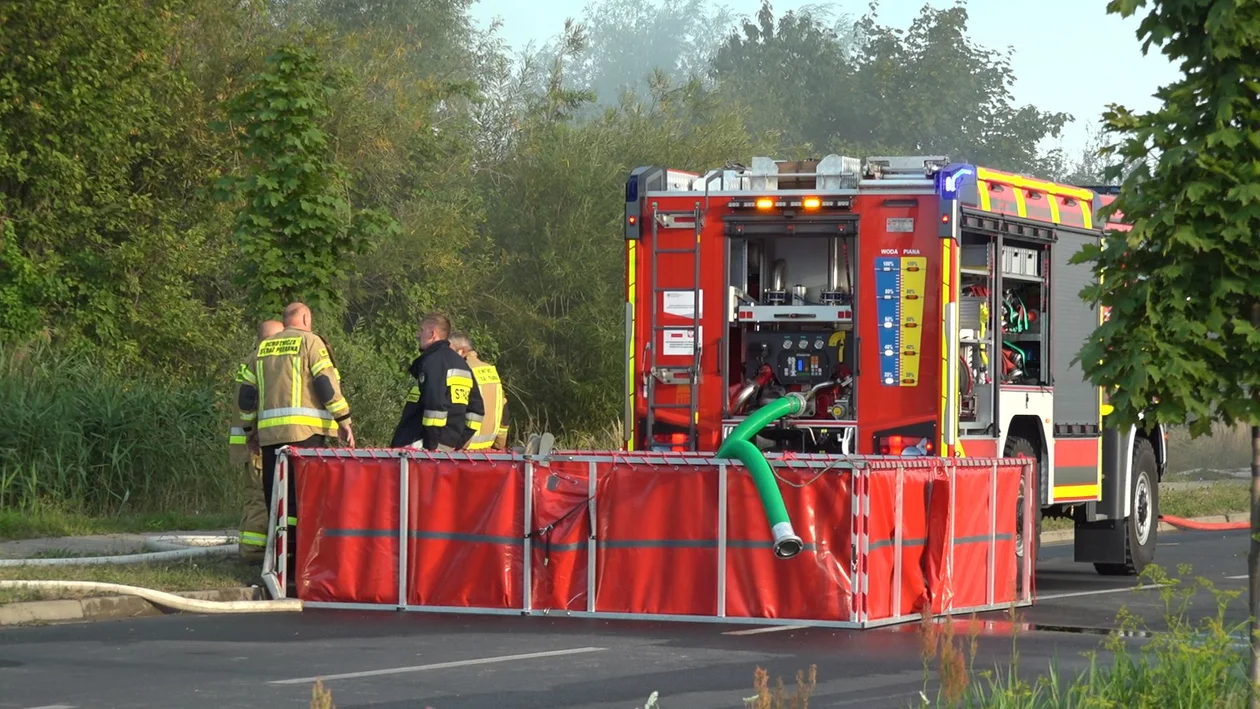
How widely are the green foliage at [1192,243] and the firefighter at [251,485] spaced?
26.0ft

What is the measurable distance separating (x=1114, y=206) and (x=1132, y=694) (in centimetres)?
197

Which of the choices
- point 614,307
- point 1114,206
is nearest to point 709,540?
point 1114,206

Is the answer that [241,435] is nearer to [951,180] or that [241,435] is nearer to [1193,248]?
[951,180]

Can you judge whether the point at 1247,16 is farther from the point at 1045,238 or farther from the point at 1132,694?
the point at 1045,238

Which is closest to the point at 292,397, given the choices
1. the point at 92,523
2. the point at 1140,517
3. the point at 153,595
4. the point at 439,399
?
the point at 439,399

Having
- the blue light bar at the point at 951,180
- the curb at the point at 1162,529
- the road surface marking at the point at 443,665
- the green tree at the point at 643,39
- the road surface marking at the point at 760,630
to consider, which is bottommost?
the road surface marking at the point at 443,665

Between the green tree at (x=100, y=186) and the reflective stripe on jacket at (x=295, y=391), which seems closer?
the reflective stripe on jacket at (x=295, y=391)

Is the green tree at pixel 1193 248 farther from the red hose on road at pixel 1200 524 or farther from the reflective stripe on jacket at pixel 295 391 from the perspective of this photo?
the red hose on road at pixel 1200 524

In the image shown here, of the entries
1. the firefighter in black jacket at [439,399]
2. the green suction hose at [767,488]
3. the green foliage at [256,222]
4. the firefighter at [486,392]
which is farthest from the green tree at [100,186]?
the green suction hose at [767,488]

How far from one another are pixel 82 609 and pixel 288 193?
5.63 m

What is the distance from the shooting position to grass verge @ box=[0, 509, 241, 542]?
17.2m

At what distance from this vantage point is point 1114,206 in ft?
27.2

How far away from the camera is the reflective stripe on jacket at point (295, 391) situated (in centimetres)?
1452

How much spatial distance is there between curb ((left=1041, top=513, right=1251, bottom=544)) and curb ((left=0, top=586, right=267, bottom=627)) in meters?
12.3
